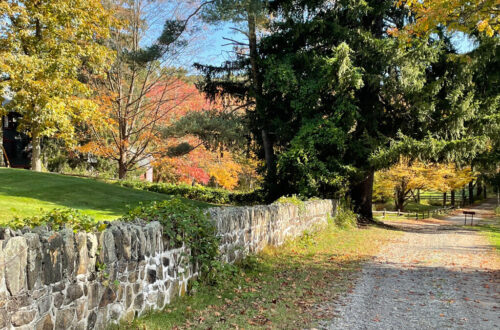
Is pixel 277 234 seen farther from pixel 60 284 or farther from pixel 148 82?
pixel 148 82

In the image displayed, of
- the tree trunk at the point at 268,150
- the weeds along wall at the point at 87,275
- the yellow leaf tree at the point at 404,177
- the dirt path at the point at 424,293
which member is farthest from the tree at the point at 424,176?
the weeds along wall at the point at 87,275

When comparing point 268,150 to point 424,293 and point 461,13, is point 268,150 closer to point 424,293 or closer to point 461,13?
point 461,13

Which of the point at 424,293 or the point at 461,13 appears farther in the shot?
the point at 461,13

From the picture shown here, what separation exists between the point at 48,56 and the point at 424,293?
18.7m

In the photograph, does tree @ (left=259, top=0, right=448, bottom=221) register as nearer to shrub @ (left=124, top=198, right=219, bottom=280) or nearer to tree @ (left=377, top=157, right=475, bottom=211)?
shrub @ (left=124, top=198, right=219, bottom=280)

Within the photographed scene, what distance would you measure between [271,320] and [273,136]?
14.5m

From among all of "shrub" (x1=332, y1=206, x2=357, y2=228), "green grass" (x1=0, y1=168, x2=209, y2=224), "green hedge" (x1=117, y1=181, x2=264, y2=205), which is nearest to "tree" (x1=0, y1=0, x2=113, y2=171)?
"green grass" (x1=0, y1=168, x2=209, y2=224)

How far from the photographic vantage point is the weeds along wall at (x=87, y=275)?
3225 mm

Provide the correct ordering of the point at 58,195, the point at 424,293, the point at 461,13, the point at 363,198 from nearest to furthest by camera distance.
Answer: the point at 424,293
the point at 461,13
the point at 58,195
the point at 363,198

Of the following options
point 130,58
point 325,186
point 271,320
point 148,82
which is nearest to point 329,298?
point 271,320

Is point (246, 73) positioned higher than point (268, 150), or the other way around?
point (246, 73)

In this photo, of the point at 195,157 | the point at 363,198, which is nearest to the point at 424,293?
the point at 363,198

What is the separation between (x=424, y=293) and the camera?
6.86 metres

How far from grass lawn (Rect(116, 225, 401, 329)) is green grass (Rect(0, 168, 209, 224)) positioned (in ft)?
19.5
